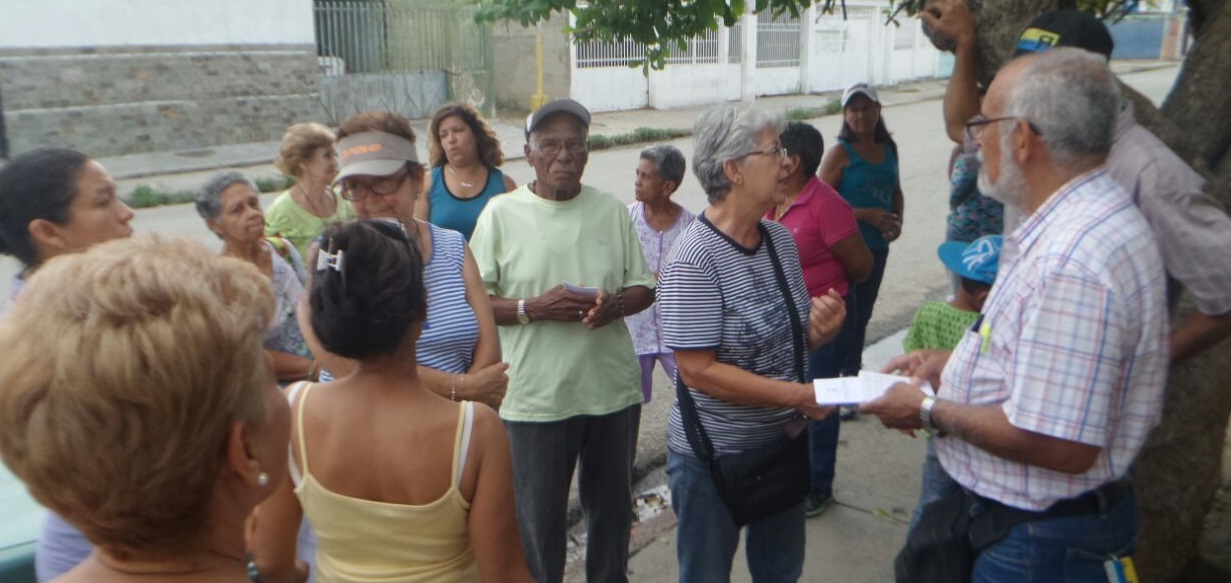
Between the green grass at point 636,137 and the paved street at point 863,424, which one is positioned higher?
the green grass at point 636,137

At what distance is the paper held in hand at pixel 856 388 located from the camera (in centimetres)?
247

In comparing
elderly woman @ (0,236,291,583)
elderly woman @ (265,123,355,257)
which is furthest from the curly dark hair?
elderly woman @ (0,236,291,583)

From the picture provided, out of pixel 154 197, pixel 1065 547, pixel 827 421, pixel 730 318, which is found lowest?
pixel 827 421

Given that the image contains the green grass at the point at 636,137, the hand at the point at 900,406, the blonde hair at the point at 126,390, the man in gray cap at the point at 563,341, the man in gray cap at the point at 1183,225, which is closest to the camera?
the blonde hair at the point at 126,390

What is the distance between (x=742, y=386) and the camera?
2809 mm

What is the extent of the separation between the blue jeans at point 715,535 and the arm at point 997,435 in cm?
71

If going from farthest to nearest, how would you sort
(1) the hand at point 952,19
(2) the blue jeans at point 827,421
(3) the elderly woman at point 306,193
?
1. (3) the elderly woman at point 306,193
2. (2) the blue jeans at point 827,421
3. (1) the hand at point 952,19

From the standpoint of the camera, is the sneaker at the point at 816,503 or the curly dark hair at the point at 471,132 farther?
the curly dark hair at the point at 471,132

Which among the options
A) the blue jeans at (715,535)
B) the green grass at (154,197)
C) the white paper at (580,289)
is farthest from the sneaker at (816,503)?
the green grass at (154,197)

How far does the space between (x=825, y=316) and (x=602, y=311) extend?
2.57 feet

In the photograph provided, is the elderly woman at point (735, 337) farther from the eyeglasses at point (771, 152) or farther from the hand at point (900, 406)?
the hand at point (900, 406)

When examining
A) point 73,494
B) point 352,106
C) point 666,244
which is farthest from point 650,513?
point 352,106

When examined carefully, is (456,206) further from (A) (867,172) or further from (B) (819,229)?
(A) (867,172)

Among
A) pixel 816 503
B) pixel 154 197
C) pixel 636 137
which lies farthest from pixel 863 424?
pixel 636 137
